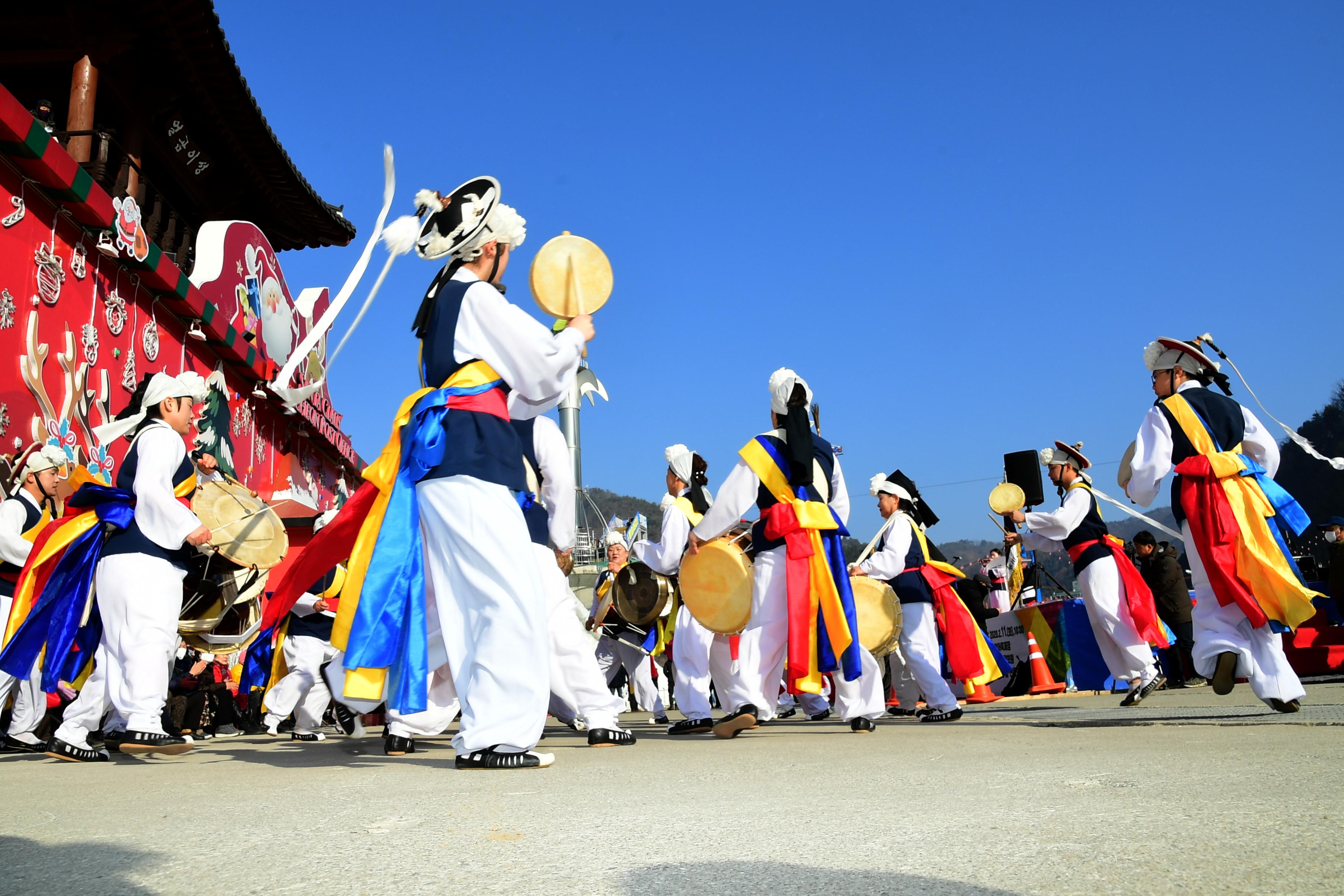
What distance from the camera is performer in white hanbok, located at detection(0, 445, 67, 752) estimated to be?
5.71 metres

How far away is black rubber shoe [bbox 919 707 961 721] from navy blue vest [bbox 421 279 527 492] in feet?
13.4

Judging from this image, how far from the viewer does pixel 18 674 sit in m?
5.00

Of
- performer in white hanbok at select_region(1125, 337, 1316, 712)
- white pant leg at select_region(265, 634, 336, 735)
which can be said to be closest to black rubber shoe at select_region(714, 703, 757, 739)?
performer in white hanbok at select_region(1125, 337, 1316, 712)

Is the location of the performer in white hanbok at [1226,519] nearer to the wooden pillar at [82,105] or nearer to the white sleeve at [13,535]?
the white sleeve at [13,535]

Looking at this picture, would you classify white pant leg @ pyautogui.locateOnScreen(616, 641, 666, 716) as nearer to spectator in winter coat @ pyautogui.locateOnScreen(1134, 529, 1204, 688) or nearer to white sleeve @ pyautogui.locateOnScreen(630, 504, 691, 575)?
white sleeve @ pyautogui.locateOnScreen(630, 504, 691, 575)

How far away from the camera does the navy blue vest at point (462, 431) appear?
328cm

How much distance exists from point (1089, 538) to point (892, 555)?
5.11 ft

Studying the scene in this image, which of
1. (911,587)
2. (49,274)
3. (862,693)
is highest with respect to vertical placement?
(49,274)

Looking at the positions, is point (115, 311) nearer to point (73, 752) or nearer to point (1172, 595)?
point (73, 752)

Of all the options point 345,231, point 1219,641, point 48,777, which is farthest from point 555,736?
point 345,231

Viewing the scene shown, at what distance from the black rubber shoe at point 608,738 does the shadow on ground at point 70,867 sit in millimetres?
2838

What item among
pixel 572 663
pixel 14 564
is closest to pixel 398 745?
pixel 572 663

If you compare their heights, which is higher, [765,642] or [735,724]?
[765,642]

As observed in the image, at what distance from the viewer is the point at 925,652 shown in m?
6.81
